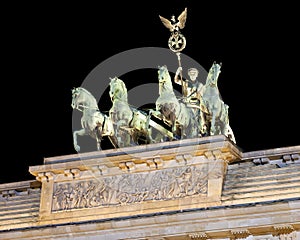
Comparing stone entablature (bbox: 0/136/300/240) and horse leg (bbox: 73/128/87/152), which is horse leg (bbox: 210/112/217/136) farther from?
horse leg (bbox: 73/128/87/152)

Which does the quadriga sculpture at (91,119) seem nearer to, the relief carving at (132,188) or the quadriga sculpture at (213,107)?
the relief carving at (132,188)

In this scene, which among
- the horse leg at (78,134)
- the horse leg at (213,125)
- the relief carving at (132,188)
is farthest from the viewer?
the horse leg at (78,134)

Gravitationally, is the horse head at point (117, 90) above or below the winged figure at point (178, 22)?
below

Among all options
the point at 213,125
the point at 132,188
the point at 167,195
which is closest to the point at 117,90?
the point at 132,188

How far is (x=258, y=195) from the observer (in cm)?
2848

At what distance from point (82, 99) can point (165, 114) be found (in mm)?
2364

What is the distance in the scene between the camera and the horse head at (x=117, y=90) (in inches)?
1227

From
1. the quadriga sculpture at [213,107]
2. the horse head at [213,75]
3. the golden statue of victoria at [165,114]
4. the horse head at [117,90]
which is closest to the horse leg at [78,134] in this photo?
the golden statue of victoria at [165,114]

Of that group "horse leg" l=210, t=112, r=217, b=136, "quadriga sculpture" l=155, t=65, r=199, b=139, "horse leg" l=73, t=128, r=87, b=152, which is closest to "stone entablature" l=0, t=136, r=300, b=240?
"horse leg" l=73, t=128, r=87, b=152

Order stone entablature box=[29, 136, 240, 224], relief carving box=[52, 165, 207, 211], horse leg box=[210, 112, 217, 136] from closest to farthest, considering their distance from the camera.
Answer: stone entablature box=[29, 136, 240, 224], relief carving box=[52, 165, 207, 211], horse leg box=[210, 112, 217, 136]

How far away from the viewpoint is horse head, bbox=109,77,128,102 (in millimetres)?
31156

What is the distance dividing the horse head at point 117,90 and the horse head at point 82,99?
0.53 meters

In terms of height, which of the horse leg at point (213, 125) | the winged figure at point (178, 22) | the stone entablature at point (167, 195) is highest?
the winged figure at point (178, 22)

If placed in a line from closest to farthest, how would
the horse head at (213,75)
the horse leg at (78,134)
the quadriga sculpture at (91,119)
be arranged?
the horse head at (213,75)
the quadriga sculpture at (91,119)
the horse leg at (78,134)
